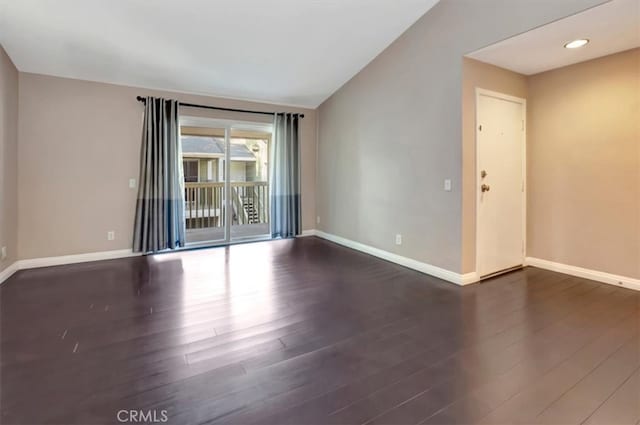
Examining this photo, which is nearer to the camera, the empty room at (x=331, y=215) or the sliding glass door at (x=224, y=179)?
the empty room at (x=331, y=215)

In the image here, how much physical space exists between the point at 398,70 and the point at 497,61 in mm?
1100

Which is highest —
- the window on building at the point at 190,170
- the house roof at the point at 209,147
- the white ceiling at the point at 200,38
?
the white ceiling at the point at 200,38

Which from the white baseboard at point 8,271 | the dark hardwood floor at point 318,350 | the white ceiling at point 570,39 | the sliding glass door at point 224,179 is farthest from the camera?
the sliding glass door at point 224,179

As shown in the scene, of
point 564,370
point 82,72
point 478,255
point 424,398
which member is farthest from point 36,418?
point 82,72

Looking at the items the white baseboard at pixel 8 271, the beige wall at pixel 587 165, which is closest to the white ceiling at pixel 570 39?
the beige wall at pixel 587 165

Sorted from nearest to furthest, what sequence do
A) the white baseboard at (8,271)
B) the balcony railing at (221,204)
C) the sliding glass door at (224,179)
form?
the white baseboard at (8,271), the sliding glass door at (224,179), the balcony railing at (221,204)

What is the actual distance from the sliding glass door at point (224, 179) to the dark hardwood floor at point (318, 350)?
2133mm

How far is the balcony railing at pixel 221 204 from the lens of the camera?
18.3 ft

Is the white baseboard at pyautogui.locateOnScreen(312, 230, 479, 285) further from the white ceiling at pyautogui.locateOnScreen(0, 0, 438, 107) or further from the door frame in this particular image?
the white ceiling at pyautogui.locateOnScreen(0, 0, 438, 107)

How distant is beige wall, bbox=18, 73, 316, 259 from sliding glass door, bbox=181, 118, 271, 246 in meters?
0.78

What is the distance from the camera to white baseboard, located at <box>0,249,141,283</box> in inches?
146

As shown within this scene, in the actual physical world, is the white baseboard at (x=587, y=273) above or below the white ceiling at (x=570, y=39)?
below

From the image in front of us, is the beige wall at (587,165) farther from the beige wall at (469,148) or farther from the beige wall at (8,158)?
the beige wall at (8,158)

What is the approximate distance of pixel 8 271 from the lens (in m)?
3.56
